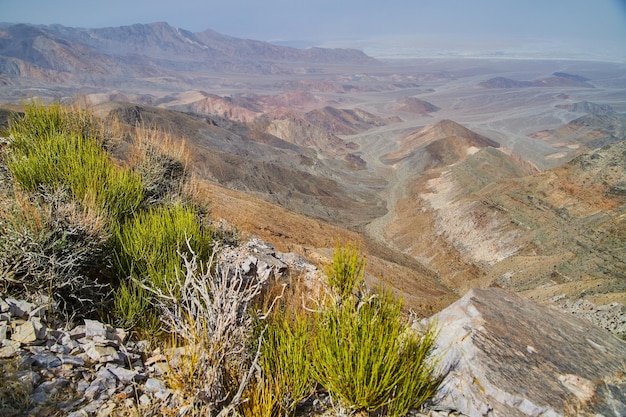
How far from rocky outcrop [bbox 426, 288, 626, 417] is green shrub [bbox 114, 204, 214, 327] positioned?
3.83 metres

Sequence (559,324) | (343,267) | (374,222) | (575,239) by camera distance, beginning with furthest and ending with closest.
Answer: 1. (374,222)
2. (575,239)
3. (559,324)
4. (343,267)

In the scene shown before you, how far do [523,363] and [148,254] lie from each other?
5.78 meters

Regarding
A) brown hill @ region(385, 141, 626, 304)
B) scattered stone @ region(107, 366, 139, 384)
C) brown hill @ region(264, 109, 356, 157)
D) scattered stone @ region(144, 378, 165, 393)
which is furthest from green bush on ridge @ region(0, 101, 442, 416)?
brown hill @ region(264, 109, 356, 157)

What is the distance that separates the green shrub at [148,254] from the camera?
17.7 feet

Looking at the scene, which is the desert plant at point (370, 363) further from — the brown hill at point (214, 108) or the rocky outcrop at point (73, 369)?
the brown hill at point (214, 108)

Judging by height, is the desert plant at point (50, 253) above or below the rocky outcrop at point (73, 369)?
above

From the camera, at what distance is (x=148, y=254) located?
6027mm

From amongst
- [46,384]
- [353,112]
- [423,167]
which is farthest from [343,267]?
[353,112]

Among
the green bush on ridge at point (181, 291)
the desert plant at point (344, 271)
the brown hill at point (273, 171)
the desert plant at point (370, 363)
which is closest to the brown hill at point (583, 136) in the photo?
the brown hill at point (273, 171)

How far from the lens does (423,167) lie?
7294 cm

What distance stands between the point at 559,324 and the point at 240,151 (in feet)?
211

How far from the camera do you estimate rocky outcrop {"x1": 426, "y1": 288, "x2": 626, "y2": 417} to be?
4.92 meters

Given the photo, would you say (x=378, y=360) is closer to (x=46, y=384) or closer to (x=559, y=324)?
(x=46, y=384)

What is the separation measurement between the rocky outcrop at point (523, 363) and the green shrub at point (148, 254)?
3.83 m
